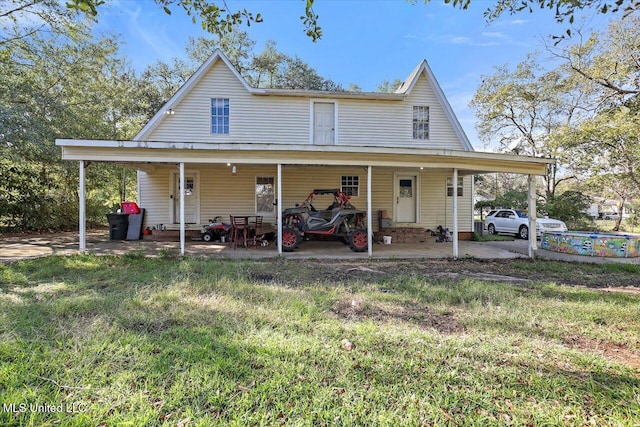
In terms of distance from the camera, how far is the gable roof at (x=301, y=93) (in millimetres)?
11148

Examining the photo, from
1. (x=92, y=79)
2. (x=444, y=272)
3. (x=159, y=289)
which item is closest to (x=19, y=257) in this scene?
(x=159, y=289)

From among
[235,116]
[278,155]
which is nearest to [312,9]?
[278,155]

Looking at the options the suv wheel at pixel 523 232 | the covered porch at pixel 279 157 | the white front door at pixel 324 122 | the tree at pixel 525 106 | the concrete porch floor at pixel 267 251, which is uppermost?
the tree at pixel 525 106

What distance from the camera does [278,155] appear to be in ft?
26.6

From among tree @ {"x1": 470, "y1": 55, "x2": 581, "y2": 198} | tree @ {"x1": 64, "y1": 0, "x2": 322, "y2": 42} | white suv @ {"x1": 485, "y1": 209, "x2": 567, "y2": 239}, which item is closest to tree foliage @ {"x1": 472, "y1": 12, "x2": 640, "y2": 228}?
tree @ {"x1": 470, "y1": 55, "x2": 581, "y2": 198}

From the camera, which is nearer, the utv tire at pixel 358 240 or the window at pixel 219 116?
the utv tire at pixel 358 240

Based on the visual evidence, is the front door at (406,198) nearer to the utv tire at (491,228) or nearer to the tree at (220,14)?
the utv tire at (491,228)

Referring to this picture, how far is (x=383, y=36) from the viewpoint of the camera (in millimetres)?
16188

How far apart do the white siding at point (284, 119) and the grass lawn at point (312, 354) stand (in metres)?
7.60

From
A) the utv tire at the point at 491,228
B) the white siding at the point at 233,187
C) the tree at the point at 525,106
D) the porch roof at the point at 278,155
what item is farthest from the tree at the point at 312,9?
the tree at the point at 525,106

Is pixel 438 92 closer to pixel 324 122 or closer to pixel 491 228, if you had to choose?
pixel 324 122

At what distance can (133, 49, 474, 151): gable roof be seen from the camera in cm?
1115

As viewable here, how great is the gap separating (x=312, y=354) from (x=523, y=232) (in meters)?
15.0

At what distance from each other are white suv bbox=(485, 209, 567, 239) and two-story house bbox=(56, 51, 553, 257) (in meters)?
3.50
